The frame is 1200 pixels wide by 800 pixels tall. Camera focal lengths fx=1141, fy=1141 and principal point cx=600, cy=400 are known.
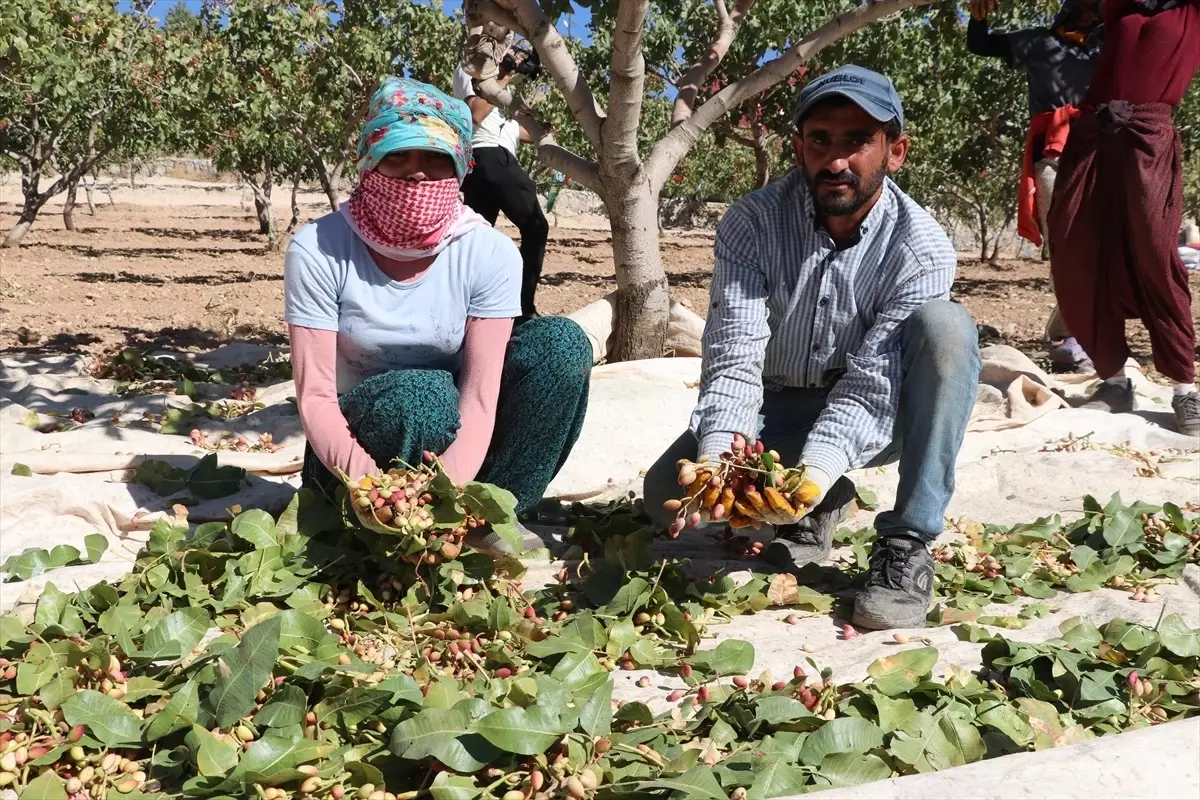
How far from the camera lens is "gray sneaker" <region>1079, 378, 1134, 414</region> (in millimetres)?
4465

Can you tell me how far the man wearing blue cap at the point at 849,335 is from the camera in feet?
7.94

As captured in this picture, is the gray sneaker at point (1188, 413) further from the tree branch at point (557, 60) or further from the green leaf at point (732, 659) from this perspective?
the green leaf at point (732, 659)

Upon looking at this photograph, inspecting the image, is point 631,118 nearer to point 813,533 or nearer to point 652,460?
point 652,460

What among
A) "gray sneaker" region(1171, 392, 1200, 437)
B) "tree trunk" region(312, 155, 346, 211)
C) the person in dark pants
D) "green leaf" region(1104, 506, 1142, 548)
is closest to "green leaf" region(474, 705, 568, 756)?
"green leaf" region(1104, 506, 1142, 548)

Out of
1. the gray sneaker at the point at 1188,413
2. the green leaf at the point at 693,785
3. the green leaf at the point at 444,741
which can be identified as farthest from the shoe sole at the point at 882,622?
the gray sneaker at the point at 1188,413

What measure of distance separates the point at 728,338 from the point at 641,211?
2.21 m

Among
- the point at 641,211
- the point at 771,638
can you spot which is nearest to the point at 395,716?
the point at 771,638

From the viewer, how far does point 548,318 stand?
2.77m

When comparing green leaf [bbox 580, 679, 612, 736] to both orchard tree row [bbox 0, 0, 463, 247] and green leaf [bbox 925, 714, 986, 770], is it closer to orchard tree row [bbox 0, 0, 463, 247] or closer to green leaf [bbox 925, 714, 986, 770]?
green leaf [bbox 925, 714, 986, 770]

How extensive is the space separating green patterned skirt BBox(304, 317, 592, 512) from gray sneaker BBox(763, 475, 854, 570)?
59 cm

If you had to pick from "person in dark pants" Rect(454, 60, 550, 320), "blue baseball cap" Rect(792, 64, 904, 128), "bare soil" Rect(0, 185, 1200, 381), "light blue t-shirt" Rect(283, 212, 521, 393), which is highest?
"blue baseball cap" Rect(792, 64, 904, 128)

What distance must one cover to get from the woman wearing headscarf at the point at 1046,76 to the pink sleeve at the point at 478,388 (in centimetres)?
279

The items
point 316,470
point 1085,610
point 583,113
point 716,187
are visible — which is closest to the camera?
point 1085,610

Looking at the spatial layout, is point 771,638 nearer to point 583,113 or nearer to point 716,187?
point 583,113
